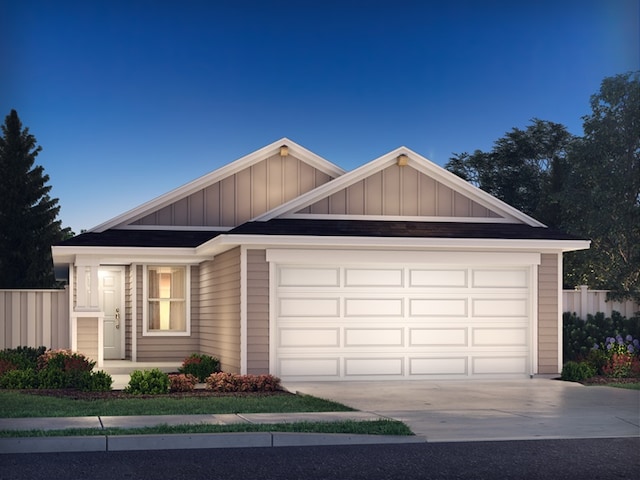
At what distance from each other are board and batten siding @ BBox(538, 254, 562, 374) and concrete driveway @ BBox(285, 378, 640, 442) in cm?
64

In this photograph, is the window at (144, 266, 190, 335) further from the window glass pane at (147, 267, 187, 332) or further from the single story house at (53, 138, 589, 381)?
the single story house at (53, 138, 589, 381)

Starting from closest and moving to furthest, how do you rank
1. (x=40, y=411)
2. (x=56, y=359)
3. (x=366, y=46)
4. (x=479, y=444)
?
1. (x=479, y=444)
2. (x=40, y=411)
3. (x=56, y=359)
4. (x=366, y=46)

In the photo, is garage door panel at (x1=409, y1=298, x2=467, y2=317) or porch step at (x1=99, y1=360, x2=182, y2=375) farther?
porch step at (x1=99, y1=360, x2=182, y2=375)

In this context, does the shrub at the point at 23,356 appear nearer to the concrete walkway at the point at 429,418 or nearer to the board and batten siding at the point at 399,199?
the concrete walkway at the point at 429,418

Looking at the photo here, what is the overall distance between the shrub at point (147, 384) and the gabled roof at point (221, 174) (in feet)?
21.7

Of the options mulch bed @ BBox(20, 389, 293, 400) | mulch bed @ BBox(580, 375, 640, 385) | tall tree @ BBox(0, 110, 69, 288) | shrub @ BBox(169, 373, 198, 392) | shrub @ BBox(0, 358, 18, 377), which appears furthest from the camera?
tall tree @ BBox(0, 110, 69, 288)

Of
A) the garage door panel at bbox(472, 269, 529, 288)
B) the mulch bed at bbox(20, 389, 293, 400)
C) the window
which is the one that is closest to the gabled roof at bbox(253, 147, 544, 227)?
the garage door panel at bbox(472, 269, 529, 288)

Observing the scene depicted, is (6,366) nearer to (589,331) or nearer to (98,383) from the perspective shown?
(98,383)

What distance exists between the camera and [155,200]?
23.4 meters

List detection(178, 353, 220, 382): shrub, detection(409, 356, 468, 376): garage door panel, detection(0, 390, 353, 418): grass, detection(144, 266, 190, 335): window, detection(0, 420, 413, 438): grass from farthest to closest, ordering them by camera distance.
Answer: detection(144, 266, 190, 335): window
detection(178, 353, 220, 382): shrub
detection(409, 356, 468, 376): garage door panel
detection(0, 390, 353, 418): grass
detection(0, 420, 413, 438): grass

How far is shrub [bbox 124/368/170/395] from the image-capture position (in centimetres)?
1703

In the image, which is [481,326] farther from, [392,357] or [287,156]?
[287,156]

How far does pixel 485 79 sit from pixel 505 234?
14.0m

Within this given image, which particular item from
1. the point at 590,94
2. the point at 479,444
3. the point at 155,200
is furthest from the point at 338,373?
the point at 590,94
